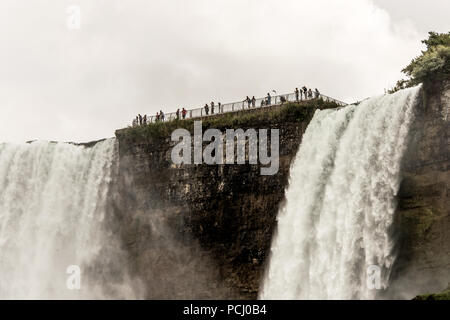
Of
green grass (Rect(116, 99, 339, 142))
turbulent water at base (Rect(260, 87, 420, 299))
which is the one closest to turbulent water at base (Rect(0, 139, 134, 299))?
green grass (Rect(116, 99, 339, 142))

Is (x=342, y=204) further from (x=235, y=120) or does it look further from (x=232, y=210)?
(x=235, y=120)

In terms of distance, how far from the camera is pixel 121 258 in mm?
62750

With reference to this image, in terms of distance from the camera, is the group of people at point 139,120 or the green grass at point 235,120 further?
the group of people at point 139,120

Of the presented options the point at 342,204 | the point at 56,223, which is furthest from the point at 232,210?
the point at 56,223

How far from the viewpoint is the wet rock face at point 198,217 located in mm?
55594

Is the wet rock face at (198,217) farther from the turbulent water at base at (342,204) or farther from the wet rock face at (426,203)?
the wet rock face at (426,203)

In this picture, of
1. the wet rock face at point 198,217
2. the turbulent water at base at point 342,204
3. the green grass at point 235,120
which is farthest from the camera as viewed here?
the green grass at point 235,120

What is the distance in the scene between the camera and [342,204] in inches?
1924

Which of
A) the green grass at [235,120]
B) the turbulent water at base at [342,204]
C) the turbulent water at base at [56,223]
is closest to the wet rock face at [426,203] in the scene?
the turbulent water at base at [342,204]

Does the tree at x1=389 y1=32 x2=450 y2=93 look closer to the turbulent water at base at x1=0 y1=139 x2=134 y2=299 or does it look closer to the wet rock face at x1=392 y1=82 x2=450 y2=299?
the wet rock face at x1=392 y1=82 x2=450 y2=299

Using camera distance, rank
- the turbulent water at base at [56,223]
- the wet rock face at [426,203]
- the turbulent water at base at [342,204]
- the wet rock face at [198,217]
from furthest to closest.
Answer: the turbulent water at base at [56,223] < the wet rock face at [198,217] < the turbulent water at base at [342,204] < the wet rock face at [426,203]

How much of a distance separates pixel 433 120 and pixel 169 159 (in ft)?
67.0

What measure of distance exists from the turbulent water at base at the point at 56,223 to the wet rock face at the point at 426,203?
22.2 meters
